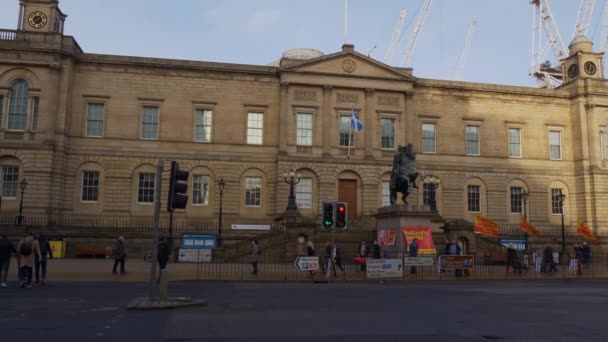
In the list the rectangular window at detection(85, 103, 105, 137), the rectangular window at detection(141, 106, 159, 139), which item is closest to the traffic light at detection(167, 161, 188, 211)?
the rectangular window at detection(141, 106, 159, 139)

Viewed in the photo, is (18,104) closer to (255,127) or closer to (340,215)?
(255,127)

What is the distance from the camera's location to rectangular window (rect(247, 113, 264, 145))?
4556 cm

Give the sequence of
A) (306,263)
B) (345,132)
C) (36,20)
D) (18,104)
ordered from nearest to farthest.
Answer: (306,263) → (18,104) → (36,20) → (345,132)

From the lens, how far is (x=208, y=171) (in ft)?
145

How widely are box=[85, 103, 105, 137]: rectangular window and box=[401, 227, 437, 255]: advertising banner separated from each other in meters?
28.2

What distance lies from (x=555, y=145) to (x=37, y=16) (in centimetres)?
4851

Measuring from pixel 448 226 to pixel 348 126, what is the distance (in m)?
14.9

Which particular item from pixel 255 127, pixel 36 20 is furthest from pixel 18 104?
pixel 255 127

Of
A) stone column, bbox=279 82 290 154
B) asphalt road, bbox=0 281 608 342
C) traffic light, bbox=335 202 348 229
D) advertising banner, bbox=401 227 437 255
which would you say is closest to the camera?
asphalt road, bbox=0 281 608 342

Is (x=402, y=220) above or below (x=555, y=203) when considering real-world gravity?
below

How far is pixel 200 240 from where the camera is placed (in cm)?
3772

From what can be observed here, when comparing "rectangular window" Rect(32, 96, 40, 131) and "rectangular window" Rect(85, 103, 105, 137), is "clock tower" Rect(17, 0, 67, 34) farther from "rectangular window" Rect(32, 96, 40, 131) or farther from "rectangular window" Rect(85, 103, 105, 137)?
"rectangular window" Rect(85, 103, 105, 137)

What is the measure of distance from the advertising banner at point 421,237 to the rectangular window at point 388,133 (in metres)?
20.8

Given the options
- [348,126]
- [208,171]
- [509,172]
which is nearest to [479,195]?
[509,172]
